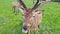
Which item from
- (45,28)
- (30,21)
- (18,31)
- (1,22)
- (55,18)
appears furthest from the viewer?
(55,18)

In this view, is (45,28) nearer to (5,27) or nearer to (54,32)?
(54,32)

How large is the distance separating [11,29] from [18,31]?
57 centimetres

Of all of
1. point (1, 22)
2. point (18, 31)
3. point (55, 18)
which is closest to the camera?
point (18, 31)

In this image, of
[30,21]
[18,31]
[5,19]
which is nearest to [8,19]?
[5,19]

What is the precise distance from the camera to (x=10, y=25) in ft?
33.4

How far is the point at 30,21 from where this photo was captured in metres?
6.41

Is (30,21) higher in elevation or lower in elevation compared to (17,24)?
higher

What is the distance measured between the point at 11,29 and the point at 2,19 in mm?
1911

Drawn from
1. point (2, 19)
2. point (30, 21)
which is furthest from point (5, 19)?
point (30, 21)

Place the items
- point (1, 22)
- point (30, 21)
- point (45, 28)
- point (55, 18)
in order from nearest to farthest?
point (30, 21) < point (45, 28) < point (1, 22) < point (55, 18)

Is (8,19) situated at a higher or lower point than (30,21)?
lower

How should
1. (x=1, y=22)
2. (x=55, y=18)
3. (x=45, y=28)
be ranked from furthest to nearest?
→ (x=55, y=18) < (x=1, y=22) < (x=45, y=28)

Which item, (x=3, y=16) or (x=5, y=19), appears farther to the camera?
(x=3, y=16)

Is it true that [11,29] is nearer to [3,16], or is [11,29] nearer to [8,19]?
[8,19]
